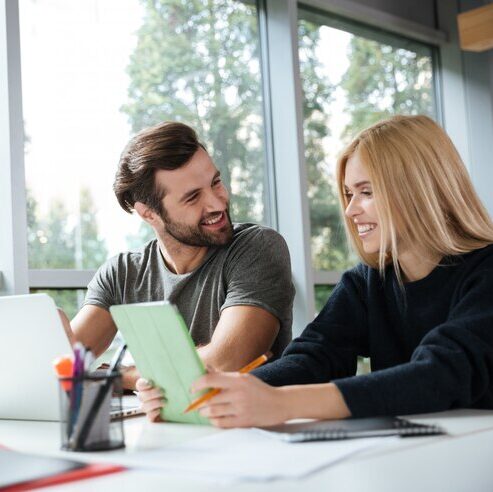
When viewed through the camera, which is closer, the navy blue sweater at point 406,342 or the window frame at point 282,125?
the navy blue sweater at point 406,342

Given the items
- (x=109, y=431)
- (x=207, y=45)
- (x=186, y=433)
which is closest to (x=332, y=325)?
(x=186, y=433)

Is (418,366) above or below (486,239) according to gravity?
below

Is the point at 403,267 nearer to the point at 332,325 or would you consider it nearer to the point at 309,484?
the point at 332,325

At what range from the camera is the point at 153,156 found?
2.23 m

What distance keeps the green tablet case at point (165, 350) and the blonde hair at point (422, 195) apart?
53 centimetres

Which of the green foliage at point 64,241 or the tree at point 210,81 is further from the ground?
the tree at point 210,81

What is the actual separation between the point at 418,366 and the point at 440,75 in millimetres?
3233

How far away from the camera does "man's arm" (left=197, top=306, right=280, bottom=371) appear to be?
189cm

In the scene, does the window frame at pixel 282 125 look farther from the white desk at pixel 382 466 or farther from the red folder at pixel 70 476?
the red folder at pixel 70 476

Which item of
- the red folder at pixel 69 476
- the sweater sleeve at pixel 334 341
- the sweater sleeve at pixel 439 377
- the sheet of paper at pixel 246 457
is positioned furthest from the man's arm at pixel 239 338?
the red folder at pixel 69 476

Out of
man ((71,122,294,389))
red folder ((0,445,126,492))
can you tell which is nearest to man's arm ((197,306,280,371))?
man ((71,122,294,389))

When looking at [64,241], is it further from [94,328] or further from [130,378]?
[130,378]

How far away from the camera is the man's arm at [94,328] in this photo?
223cm

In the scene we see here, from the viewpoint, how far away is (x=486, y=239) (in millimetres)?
1526
